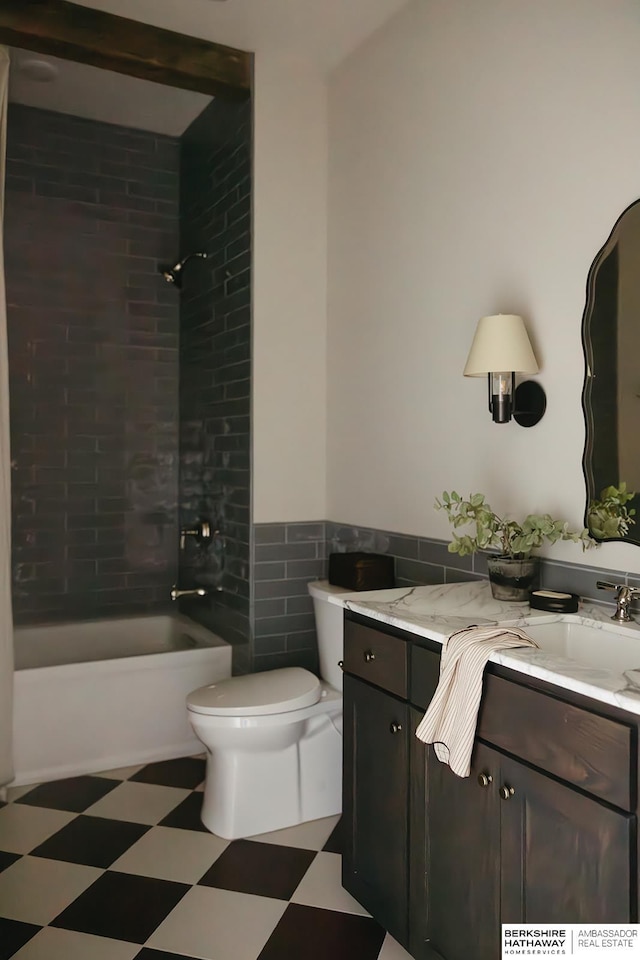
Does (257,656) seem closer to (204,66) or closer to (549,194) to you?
(549,194)

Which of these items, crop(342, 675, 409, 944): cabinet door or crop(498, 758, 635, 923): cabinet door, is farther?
crop(342, 675, 409, 944): cabinet door

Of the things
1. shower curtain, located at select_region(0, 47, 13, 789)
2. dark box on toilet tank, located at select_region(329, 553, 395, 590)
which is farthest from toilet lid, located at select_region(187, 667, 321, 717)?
shower curtain, located at select_region(0, 47, 13, 789)

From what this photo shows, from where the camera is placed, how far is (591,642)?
1.88 metres

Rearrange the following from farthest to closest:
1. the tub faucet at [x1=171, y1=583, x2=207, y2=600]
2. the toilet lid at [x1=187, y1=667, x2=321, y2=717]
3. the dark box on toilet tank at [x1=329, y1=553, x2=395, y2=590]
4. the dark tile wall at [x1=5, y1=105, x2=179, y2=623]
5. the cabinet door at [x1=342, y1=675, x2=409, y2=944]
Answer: the dark tile wall at [x1=5, y1=105, x2=179, y2=623]
the tub faucet at [x1=171, y1=583, x2=207, y2=600]
the dark box on toilet tank at [x1=329, y1=553, x2=395, y2=590]
the toilet lid at [x1=187, y1=667, x2=321, y2=717]
the cabinet door at [x1=342, y1=675, x2=409, y2=944]

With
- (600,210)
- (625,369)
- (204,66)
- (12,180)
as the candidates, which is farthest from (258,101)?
(625,369)

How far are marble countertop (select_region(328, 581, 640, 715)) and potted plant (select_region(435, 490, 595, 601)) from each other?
5cm

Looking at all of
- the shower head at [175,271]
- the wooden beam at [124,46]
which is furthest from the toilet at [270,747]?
the wooden beam at [124,46]

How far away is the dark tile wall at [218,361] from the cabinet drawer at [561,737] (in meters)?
1.78

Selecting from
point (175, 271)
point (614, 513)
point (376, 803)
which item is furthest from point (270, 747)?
point (175, 271)

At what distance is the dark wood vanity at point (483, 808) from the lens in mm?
1343

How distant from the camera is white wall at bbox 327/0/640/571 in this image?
2088 mm

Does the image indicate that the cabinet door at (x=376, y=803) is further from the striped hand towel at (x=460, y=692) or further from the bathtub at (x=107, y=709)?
the bathtub at (x=107, y=709)

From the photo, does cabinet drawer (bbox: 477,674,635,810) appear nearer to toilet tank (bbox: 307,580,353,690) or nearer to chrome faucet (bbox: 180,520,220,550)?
toilet tank (bbox: 307,580,353,690)

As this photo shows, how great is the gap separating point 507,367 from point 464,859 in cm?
124
